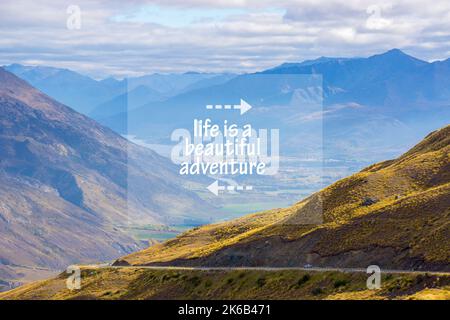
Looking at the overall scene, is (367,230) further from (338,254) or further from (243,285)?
(243,285)

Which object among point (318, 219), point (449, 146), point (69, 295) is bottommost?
point (69, 295)

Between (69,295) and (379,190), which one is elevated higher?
(379,190)

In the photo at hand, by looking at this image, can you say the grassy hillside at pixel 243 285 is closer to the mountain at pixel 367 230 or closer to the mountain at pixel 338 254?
the mountain at pixel 338 254

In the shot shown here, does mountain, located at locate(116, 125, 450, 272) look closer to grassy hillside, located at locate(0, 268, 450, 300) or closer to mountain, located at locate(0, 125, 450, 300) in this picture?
mountain, located at locate(0, 125, 450, 300)

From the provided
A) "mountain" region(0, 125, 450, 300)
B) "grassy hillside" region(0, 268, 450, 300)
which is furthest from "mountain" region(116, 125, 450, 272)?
"grassy hillside" region(0, 268, 450, 300)

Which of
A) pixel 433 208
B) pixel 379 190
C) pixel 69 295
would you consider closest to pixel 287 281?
pixel 433 208

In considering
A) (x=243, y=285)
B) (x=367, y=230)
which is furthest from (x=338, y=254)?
(x=243, y=285)

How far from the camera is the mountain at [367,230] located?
473 ft

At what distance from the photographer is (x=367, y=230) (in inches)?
6216

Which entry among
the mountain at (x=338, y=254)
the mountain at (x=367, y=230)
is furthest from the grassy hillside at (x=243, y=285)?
the mountain at (x=367, y=230)

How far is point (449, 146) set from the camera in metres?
195

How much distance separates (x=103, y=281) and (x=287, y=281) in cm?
5075
